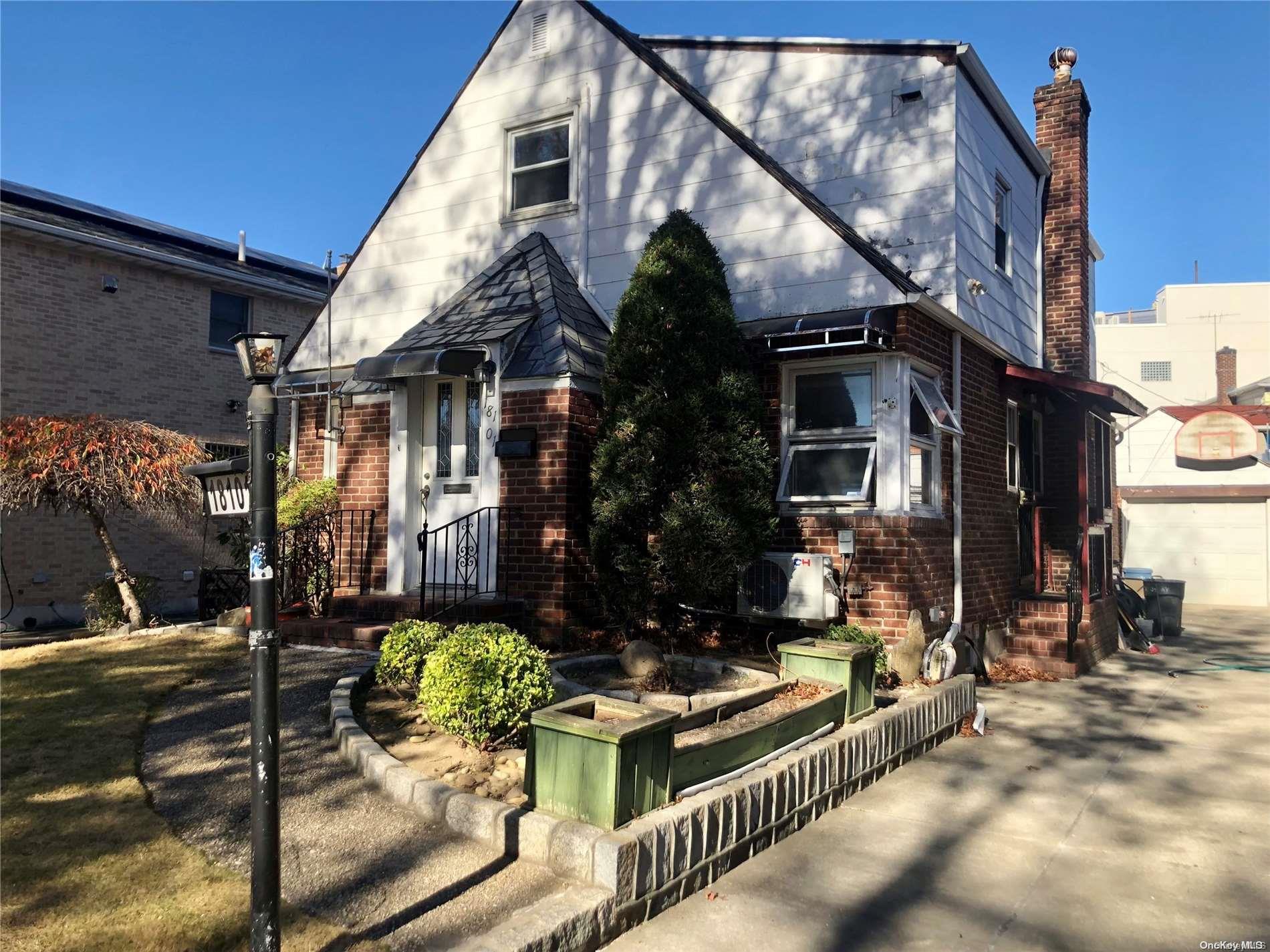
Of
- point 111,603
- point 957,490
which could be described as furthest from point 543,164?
point 111,603

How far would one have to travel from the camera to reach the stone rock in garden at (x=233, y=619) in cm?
888

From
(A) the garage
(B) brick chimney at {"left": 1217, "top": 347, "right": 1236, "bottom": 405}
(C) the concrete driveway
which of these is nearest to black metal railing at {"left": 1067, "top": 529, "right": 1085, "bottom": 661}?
(C) the concrete driveway

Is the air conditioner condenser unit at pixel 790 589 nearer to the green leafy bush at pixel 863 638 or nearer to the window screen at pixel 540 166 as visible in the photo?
the green leafy bush at pixel 863 638

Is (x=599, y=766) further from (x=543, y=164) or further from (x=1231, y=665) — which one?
(x=1231, y=665)

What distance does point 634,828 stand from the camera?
12.8 feet

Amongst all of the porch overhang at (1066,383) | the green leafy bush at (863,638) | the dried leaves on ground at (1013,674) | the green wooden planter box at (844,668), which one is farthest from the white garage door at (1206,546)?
the green wooden planter box at (844,668)

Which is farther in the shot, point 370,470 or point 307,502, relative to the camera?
point 307,502

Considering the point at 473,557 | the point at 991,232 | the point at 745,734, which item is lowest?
the point at 745,734

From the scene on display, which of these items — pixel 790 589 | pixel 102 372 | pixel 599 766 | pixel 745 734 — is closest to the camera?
pixel 599 766

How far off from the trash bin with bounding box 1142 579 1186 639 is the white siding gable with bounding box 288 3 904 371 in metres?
8.87

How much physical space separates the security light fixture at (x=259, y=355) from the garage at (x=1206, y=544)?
23.0 metres

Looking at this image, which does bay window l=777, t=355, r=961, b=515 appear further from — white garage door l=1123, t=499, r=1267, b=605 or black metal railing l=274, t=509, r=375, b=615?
white garage door l=1123, t=499, r=1267, b=605

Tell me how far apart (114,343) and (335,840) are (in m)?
14.6

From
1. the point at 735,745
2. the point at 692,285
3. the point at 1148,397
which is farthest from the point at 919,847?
the point at 1148,397
